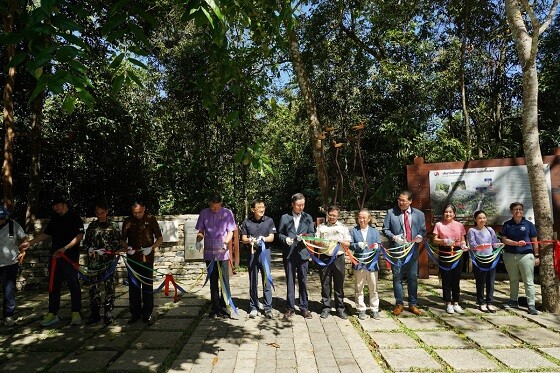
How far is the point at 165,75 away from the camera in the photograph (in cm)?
1366

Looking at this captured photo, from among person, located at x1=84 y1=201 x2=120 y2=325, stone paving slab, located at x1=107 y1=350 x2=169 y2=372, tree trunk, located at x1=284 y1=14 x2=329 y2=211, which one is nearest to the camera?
stone paving slab, located at x1=107 y1=350 x2=169 y2=372

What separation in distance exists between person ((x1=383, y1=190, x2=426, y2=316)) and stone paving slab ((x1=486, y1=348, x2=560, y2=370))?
56.0 inches

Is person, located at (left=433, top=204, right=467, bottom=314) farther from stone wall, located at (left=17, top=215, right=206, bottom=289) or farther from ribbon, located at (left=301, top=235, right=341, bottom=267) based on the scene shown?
stone wall, located at (left=17, top=215, right=206, bottom=289)

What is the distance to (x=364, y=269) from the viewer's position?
536cm

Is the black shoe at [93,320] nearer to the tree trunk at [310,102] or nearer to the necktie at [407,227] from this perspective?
the necktie at [407,227]

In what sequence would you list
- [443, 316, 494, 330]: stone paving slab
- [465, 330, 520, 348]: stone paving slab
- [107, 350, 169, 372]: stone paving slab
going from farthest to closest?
[443, 316, 494, 330]: stone paving slab < [465, 330, 520, 348]: stone paving slab < [107, 350, 169, 372]: stone paving slab

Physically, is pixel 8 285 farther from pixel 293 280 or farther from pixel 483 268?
pixel 483 268

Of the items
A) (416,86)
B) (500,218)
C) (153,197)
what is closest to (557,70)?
(416,86)

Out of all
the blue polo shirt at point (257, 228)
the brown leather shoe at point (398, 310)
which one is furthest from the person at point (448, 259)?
the blue polo shirt at point (257, 228)

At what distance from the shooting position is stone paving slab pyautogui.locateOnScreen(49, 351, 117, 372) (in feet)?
12.3

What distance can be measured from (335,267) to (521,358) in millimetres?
2275

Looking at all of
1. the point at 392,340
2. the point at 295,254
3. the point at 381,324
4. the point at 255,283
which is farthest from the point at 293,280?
the point at 392,340

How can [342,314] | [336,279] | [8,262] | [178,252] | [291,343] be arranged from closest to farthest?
1. [291,343]
2. [8,262]
3. [342,314]
4. [336,279]
5. [178,252]

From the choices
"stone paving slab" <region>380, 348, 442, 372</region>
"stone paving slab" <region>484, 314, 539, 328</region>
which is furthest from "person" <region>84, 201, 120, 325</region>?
"stone paving slab" <region>484, 314, 539, 328</region>
